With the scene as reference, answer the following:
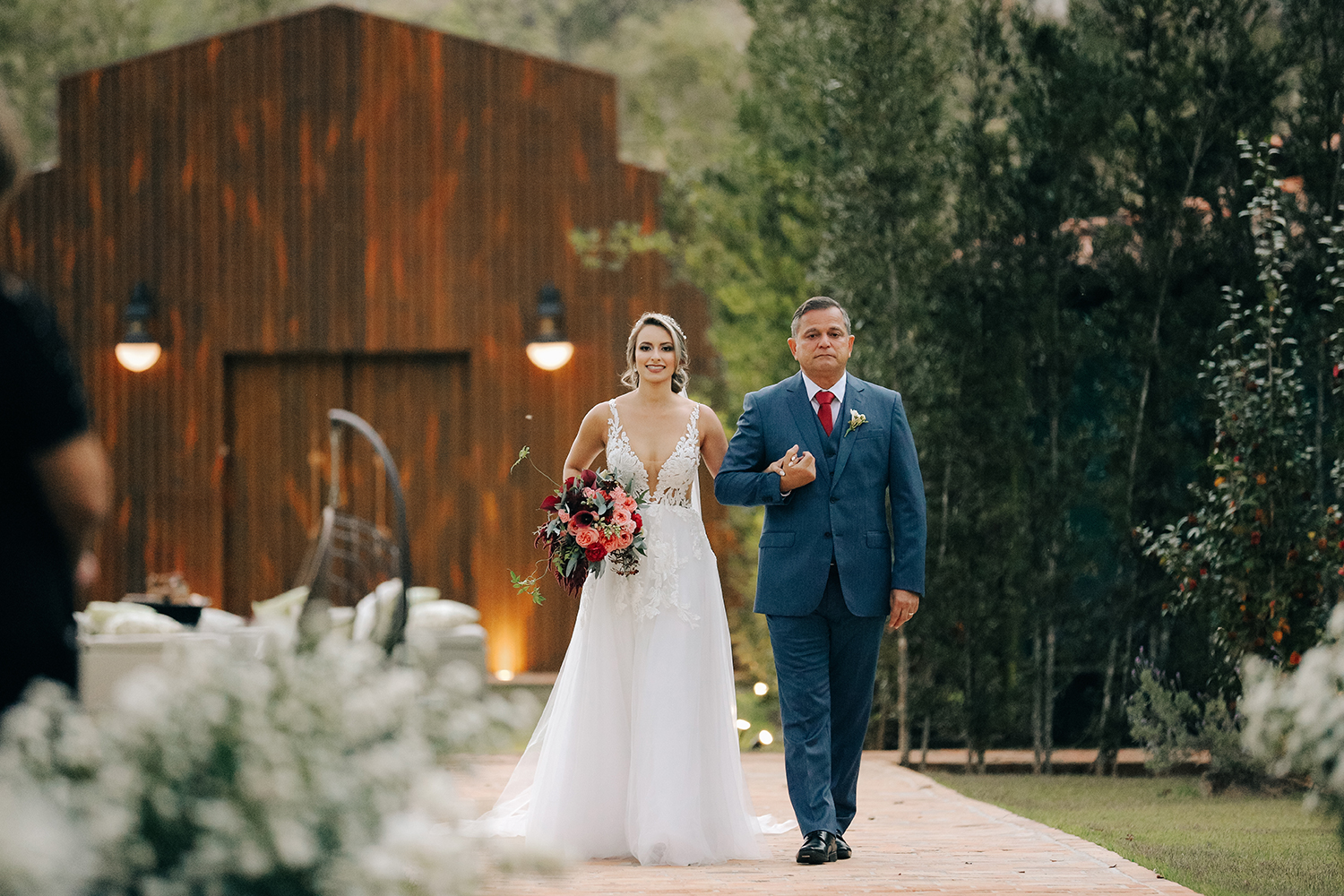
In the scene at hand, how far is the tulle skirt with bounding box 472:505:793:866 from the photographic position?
4672mm

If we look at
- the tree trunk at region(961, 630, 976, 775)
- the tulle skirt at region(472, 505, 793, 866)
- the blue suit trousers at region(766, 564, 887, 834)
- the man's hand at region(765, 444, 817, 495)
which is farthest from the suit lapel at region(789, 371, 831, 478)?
the tree trunk at region(961, 630, 976, 775)

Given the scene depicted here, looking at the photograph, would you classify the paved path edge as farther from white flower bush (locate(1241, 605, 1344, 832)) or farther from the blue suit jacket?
white flower bush (locate(1241, 605, 1344, 832))

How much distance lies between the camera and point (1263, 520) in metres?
6.48

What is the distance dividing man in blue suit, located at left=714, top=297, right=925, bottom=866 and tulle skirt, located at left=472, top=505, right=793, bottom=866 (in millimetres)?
271

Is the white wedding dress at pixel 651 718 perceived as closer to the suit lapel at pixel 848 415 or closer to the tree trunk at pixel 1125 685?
the suit lapel at pixel 848 415

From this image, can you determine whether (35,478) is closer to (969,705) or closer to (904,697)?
(904,697)

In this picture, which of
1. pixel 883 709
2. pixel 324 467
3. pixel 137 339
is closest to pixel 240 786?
pixel 883 709

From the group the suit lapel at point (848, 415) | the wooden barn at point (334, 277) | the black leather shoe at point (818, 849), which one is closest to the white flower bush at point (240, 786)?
the black leather shoe at point (818, 849)

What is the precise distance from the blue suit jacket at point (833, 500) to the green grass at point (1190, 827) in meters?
1.26

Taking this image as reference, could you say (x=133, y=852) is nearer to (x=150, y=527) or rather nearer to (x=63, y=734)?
(x=63, y=734)

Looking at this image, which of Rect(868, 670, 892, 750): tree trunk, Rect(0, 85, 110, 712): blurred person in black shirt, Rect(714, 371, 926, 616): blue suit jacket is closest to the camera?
Rect(0, 85, 110, 712): blurred person in black shirt

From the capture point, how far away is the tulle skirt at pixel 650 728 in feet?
15.3

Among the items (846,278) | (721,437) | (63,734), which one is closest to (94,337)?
(846,278)

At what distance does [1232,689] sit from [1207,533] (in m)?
0.84
